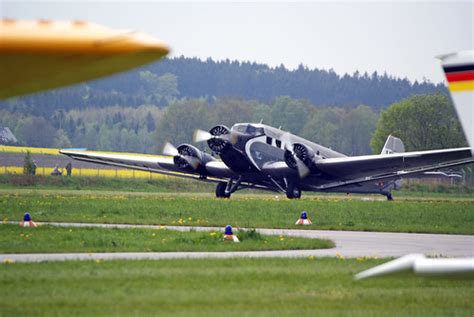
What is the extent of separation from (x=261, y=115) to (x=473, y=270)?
97.3m

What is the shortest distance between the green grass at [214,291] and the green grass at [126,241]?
2.84 m

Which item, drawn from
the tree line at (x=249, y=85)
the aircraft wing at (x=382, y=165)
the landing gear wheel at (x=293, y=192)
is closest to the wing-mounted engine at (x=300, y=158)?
the aircraft wing at (x=382, y=165)

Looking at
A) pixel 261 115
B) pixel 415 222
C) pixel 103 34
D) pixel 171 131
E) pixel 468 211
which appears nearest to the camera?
pixel 103 34

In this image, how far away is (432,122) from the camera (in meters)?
75.6

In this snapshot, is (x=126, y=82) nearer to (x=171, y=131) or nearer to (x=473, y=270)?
(x=171, y=131)

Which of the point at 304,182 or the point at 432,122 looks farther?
the point at 432,122

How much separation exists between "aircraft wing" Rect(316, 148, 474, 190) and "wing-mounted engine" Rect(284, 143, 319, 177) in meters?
0.44

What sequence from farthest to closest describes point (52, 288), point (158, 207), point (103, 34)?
point (158, 207) < point (52, 288) < point (103, 34)

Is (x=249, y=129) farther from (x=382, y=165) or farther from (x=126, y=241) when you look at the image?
(x=126, y=241)

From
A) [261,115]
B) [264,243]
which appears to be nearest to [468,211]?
[264,243]

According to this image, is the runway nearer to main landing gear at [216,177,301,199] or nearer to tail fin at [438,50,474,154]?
tail fin at [438,50,474,154]

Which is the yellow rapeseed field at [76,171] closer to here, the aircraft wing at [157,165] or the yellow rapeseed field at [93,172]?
the yellow rapeseed field at [93,172]

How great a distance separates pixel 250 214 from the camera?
102ft

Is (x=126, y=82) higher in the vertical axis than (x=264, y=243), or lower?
higher
